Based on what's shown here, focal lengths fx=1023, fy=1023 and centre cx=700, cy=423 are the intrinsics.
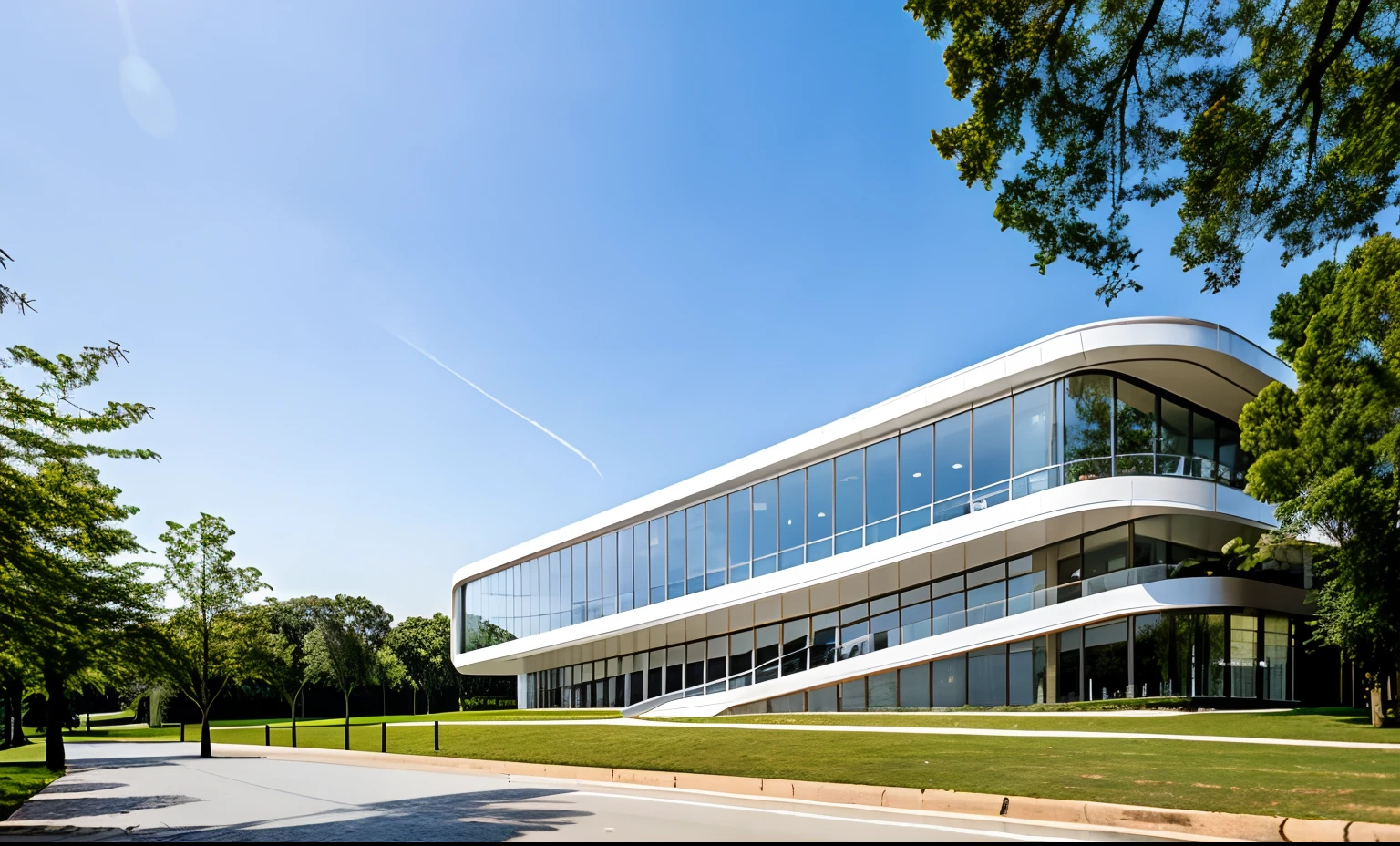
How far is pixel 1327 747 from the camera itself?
16.1 m

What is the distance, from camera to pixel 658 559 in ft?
155

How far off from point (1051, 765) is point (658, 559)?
33707mm

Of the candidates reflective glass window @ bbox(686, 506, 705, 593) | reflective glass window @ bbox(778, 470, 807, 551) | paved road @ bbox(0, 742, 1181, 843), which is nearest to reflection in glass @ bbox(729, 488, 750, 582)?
reflective glass window @ bbox(686, 506, 705, 593)

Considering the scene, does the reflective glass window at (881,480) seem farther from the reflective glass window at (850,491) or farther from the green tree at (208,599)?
the green tree at (208,599)

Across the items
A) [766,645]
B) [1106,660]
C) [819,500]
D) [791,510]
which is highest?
[819,500]

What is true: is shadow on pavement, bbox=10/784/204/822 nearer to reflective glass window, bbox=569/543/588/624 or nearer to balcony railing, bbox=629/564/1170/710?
balcony railing, bbox=629/564/1170/710

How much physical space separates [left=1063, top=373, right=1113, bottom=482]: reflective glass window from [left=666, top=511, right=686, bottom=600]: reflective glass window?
65.8ft

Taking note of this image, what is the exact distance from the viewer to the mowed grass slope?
36.3ft

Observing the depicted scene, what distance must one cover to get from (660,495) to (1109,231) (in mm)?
34688

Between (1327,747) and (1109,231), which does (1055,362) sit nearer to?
(1327,747)

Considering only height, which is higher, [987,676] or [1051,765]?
[1051,765]

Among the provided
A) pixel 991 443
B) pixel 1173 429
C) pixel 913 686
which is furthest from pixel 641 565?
pixel 1173 429

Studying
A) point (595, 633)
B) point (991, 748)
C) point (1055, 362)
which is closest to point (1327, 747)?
point (991, 748)

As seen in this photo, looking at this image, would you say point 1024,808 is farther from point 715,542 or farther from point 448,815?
point 715,542
